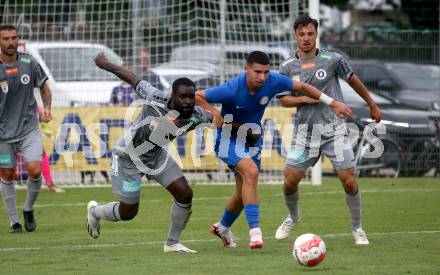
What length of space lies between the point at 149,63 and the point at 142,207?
5.38 metres

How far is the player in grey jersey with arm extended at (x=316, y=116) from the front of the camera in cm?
1202

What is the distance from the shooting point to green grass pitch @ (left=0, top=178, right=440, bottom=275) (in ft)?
33.0

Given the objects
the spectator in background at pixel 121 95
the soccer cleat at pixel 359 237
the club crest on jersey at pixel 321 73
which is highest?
the club crest on jersey at pixel 321 73

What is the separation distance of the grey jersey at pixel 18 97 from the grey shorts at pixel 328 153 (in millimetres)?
3368

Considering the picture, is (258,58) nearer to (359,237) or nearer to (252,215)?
(252,215)

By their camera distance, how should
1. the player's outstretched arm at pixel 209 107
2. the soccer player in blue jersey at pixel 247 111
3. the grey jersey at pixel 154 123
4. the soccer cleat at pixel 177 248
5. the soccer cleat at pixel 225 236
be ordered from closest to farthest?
the grey jersey at pixel 154 123
the player's outstretched arm at pixel 209 107
the soccer player in blue jersey at pixel 247 111
the soccer cleat at pixel 177 248
the soccer cleat at pixel 225 236

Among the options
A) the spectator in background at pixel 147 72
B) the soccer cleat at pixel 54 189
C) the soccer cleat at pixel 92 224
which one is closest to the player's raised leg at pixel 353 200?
the soccer cleat at pixel 92 224

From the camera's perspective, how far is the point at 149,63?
21438 mm

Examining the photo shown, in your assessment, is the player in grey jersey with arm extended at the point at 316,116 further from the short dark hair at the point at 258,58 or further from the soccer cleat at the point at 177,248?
the soccer cleat at the point at 177,248

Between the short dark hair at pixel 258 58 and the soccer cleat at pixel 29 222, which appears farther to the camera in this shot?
the soccer cleat at pixel 29 222

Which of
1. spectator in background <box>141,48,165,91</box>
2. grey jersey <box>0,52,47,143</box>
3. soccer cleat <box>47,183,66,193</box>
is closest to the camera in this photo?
grey jersey <box>0,52,47,143</box>

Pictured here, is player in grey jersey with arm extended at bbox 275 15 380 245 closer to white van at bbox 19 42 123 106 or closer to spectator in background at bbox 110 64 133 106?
spectator in background at bbox 110 64 133 106

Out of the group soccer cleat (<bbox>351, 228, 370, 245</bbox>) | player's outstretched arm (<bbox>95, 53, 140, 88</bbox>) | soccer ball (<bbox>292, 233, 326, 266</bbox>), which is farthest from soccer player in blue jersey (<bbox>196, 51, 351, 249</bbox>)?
soccer cleat (<bbox>351, 228, 370, 245</bbox>)

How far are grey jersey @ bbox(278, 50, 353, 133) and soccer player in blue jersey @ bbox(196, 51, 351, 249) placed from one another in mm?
847
